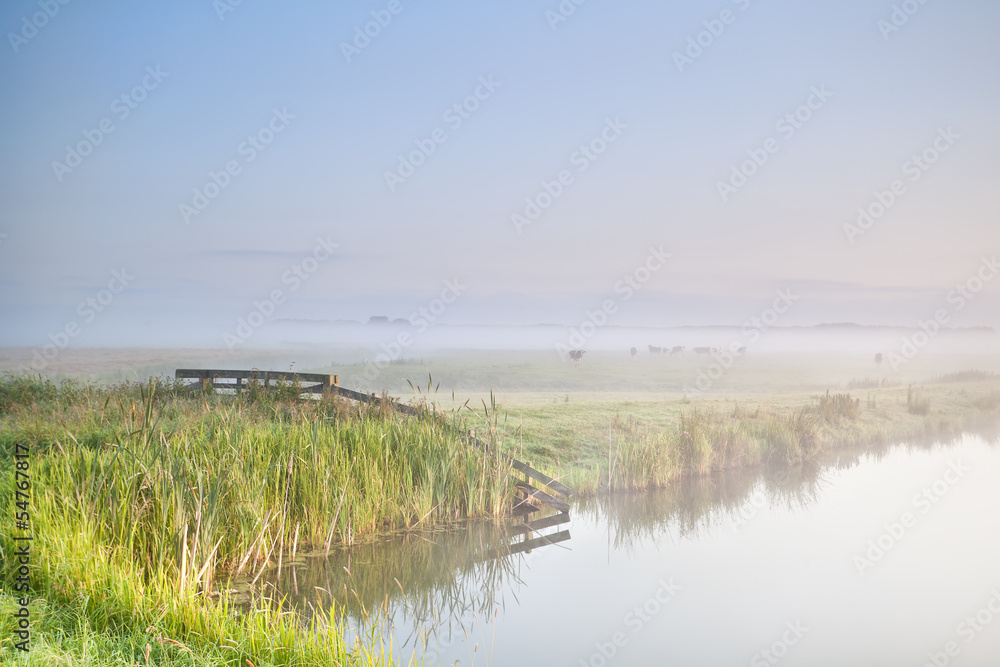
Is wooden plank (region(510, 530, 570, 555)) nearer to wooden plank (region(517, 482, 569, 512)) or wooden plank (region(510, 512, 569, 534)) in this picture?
wooden plank (region(510, 512, 569, 534))

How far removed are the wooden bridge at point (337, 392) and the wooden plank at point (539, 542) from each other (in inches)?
5.5

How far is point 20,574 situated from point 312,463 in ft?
12.1

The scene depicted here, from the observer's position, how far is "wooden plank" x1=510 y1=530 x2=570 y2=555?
31.2 ft

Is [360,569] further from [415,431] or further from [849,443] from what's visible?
[849,443]

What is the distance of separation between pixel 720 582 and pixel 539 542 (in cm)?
256

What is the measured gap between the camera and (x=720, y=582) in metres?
8.73

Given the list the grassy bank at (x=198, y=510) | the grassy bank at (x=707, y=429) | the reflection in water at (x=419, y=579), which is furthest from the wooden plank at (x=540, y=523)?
the grassy bank at (x=707, y=429)

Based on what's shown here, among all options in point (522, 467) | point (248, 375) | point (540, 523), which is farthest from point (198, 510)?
point (248, 375)

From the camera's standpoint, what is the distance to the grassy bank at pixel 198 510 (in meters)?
4.87

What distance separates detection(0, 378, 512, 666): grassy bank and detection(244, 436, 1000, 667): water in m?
0.67

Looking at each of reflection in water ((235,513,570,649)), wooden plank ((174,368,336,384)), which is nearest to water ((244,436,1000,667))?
reflection in water ((235,513,570,649))

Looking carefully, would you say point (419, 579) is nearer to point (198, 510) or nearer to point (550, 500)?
point (198, 510)

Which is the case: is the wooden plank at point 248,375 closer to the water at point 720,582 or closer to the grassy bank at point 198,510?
the grassy bank at point 198,510

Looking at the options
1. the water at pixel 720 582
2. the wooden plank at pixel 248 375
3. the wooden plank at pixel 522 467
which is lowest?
the water at pixel 720 582
